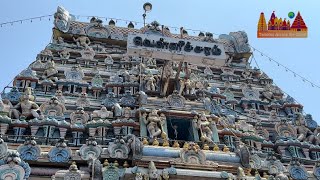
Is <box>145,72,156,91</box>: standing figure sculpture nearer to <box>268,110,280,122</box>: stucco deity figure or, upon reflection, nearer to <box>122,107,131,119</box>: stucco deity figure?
A: <box>122,107,131,119</box>: stucco deity figure

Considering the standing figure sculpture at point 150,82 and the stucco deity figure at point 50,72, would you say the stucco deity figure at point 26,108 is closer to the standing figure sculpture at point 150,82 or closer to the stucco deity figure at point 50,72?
the stucco deity figure at point 50,72

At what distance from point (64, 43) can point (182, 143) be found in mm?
9425

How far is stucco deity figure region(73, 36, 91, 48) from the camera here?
2244cm

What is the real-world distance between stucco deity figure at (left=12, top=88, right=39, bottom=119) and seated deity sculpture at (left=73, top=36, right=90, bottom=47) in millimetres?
6319

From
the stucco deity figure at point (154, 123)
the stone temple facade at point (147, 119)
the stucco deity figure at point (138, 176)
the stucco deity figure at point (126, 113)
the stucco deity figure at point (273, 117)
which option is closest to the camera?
the stucco deity figure at point (138, 176)

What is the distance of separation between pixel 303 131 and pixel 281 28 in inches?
264

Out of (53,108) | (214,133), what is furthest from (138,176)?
(53,108)

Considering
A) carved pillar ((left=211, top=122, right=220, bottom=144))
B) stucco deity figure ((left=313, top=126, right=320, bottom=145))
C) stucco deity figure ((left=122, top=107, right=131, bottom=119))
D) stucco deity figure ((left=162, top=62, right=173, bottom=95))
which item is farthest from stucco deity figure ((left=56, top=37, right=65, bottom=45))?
stucco deity figure ((left=313, top=126, right=320, bottom=145))

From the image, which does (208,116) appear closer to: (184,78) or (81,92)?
(184,78)

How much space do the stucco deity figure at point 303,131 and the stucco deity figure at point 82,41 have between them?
31.1 feet

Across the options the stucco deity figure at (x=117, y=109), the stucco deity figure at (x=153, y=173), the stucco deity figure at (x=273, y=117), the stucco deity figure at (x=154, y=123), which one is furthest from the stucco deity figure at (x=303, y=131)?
the stucco deity figure at (x=153, y=173)

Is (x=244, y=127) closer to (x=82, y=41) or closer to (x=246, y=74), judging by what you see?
(x=246, y=74)

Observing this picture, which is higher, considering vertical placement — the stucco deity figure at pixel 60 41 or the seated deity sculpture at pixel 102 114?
the stucco deity figure at pixel 60 41

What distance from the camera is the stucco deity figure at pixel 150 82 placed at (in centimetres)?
1806
